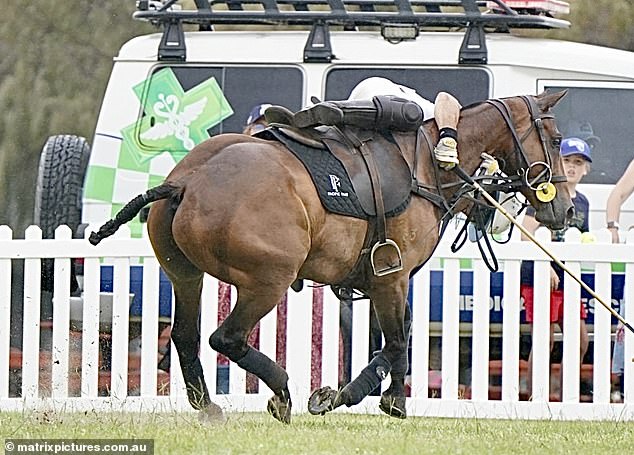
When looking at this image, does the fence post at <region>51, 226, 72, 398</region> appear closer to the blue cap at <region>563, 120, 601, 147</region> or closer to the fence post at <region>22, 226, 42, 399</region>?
the fence post at <region>22, 226, 42, 399</region>

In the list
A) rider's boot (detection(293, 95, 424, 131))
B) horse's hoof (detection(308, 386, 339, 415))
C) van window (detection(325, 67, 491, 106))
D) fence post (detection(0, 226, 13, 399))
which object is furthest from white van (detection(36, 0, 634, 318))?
horse's hoof (detection(308, 386, 339, 415))

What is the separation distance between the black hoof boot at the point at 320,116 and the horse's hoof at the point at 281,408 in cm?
135

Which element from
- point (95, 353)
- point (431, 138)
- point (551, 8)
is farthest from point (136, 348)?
point (551, 8)

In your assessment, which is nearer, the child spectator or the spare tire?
the child spectator

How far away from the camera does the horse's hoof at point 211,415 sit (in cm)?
733

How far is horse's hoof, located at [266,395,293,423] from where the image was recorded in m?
7.27

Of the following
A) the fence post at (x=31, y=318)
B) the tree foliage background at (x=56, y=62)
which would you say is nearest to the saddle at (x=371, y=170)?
the fence post at (x=31, y=318)

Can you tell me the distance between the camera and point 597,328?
362 inches

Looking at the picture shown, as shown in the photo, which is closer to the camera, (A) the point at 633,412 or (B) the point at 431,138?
(B) the point at 431,138

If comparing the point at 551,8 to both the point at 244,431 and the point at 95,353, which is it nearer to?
the point at 95,353

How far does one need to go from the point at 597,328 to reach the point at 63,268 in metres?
3.32

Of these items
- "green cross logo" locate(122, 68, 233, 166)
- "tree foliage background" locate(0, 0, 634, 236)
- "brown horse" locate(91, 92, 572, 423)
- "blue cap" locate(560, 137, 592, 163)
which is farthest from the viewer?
"tree foliage background" locate(0, 0, 634, 236)

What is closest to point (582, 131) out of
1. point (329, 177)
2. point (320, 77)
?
point (320, 77)

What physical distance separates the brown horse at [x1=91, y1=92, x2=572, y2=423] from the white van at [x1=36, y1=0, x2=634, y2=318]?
6.30 feet
